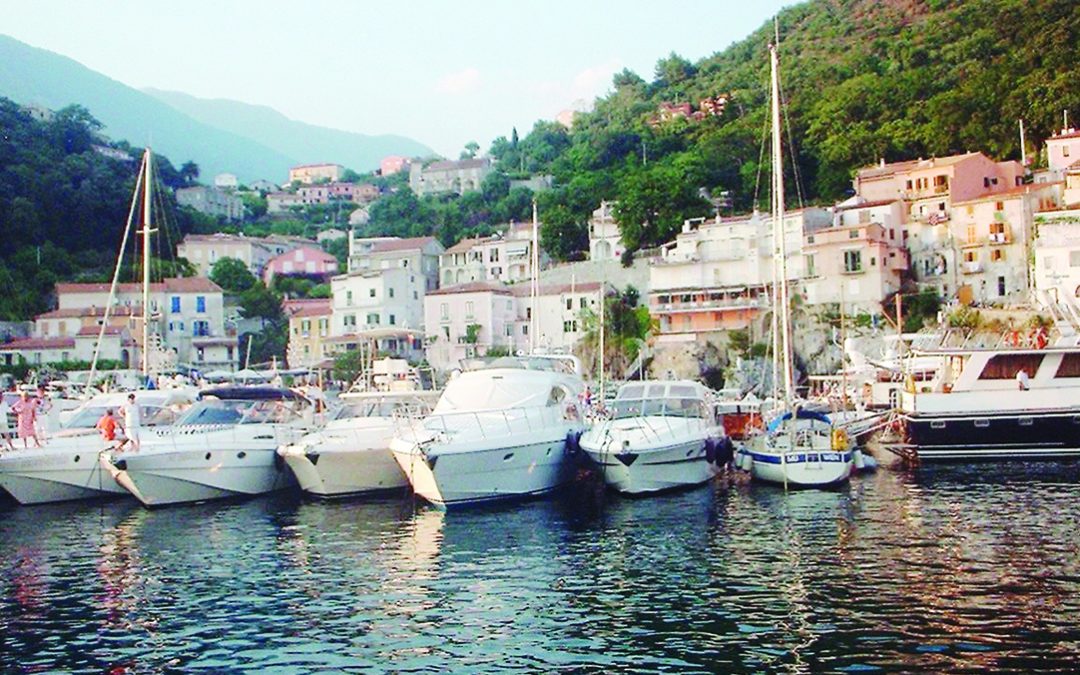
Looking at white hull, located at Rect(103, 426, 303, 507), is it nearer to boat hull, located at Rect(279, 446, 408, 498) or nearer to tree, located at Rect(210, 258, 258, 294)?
boat hull, located at Rect(279, 446, 408, 498)

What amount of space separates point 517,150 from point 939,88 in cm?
7281

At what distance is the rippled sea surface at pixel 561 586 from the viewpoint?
46.0 ft

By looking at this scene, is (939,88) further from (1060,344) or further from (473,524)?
(473,524)

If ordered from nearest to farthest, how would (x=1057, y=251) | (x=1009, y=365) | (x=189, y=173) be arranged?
1. (x=1009, y=365)
2. (x=1057, y=251)
3. (x=189, y=173)

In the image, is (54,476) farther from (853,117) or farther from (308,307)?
(853,117)

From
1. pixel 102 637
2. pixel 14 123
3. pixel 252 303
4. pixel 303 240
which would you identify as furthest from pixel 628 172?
pixel 102 637

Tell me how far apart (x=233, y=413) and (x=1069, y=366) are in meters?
27.0

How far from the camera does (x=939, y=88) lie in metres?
86.1

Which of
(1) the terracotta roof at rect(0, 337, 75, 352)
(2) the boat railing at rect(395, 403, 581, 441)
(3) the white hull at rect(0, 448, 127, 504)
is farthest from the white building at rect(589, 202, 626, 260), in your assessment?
(3) the white hull at rect(0, 448, 127, 504)

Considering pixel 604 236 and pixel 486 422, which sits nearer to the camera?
pixel 486 422

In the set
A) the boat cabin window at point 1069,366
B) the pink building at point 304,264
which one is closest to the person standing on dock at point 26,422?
the boat cabin window at point 1069,366

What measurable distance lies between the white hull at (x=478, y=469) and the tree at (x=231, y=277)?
76.6 meters

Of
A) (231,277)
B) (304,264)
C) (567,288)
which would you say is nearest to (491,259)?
(567,288)

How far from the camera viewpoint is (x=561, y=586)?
18.0 metres
